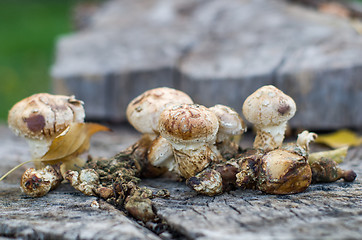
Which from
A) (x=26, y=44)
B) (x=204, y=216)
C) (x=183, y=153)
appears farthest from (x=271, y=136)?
(x=26, y=44)

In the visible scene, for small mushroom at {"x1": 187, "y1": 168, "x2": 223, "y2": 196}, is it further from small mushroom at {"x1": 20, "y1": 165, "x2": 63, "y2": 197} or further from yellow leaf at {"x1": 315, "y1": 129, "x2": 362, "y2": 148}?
yellow leaf at {"x1": 315, "y1": 129, "x2": 362, "y2": 148}

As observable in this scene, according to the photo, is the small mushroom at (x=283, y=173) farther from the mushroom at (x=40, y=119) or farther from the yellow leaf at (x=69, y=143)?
the mushroom at (x=40, y=119)

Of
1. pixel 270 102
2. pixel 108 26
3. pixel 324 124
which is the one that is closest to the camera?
pixel 270 102

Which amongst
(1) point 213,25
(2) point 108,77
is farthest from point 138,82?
(1) point 213,25

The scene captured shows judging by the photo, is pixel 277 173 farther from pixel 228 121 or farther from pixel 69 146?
pixel 69 146

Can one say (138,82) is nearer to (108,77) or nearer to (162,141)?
(108,77)

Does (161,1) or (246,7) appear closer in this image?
(246,7)

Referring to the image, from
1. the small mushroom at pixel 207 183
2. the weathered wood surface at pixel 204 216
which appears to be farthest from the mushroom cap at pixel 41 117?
the small mushroom at pixel 207 183
